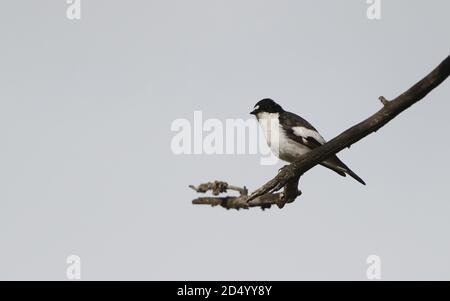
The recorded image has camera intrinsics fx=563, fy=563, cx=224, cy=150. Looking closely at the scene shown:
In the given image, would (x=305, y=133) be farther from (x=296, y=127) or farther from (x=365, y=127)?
(x=365, y=127)

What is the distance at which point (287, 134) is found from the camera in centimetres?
1161

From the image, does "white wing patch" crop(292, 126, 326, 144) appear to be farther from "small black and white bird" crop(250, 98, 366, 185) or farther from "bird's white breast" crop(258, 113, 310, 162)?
"bird's white breast" crop(258, 113, 310, 162)

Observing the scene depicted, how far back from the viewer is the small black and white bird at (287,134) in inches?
448

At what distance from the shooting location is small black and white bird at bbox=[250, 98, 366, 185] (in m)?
11.4

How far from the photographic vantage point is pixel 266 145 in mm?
11820

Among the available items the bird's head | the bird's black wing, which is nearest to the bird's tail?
the bird's black wing

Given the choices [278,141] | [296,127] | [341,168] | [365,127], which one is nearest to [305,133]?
[296,127]

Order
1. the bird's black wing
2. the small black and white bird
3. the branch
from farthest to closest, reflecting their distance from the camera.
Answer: the bird's black wing → the small black and white bird → the branch

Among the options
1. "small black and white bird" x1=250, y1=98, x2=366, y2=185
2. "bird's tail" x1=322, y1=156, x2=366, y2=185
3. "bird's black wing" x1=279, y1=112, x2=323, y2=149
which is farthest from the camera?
"bird's black wing" x1=279, y1=112, x2=323, y2=149

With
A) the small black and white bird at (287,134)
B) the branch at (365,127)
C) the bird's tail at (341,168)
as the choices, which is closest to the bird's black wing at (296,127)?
the small black and white bird at (287,134)

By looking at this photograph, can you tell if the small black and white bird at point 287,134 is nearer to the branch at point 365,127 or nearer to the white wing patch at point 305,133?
the white wing patch at point 305,133
